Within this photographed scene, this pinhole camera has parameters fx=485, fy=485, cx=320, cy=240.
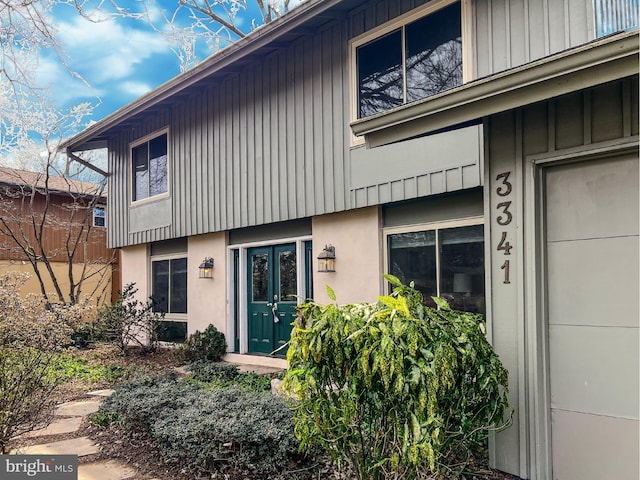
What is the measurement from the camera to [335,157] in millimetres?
6520

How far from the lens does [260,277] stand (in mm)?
8172

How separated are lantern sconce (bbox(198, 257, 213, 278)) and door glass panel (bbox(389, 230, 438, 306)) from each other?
12.9 ft

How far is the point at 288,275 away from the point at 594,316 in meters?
5.13

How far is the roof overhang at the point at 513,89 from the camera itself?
242 cm

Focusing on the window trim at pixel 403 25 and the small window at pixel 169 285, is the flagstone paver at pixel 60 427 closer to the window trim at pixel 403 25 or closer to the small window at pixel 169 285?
the window trim at pixel 403 25

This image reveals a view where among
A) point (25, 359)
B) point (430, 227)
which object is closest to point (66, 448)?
point (25, 359)

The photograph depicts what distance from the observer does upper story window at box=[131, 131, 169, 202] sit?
9.81 meters

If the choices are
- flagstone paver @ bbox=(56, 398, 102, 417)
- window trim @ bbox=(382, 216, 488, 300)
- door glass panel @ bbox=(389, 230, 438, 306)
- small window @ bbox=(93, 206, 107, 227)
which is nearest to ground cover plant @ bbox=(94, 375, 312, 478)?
flagstone paver @ bbox=(56, 398, 102, 417)

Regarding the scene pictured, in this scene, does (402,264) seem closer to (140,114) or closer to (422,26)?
(422,26)

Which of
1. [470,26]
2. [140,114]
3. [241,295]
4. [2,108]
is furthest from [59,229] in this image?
[470,26]

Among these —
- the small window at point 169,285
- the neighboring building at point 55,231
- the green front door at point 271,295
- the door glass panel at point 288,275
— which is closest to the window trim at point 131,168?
the small window at point 169,285

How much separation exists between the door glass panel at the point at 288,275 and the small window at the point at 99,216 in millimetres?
10729

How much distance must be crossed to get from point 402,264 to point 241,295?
346 cm

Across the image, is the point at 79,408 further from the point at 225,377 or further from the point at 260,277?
the point at 260,277
